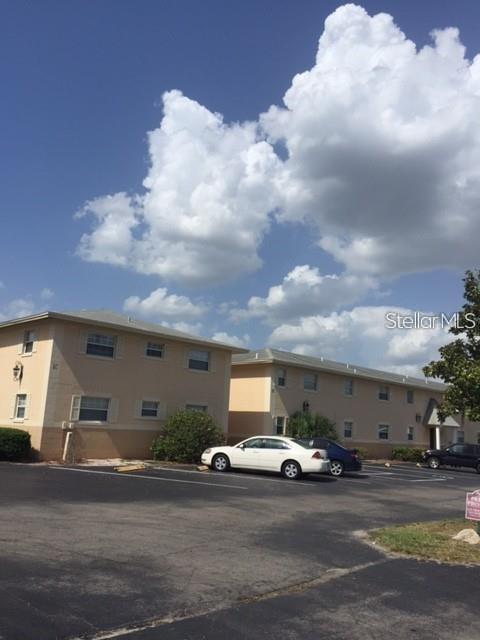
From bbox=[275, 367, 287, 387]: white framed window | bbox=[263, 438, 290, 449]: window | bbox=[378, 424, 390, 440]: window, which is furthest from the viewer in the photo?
bbox=[378, 424, 390, 440]: window

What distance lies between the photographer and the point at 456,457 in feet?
105

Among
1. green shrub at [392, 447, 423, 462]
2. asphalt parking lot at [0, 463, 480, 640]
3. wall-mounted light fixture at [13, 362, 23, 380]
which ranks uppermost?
wall-mounted light fixture at [13, 362, 23, 380]

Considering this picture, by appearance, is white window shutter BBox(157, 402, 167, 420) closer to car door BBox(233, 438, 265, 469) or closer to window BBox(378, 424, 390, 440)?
car door BBox(233, 438, 265, 469)

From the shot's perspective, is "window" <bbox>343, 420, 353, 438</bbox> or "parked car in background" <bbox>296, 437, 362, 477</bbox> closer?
"parked car in background" <bbox>296, 437, 362, 477</bbox>

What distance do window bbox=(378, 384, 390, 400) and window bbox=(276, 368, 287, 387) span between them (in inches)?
356

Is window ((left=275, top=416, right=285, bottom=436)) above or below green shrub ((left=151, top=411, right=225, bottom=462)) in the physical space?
above

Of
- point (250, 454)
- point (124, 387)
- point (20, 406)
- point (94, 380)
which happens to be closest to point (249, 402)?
point (124, 387)

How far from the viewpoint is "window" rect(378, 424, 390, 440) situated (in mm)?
36812

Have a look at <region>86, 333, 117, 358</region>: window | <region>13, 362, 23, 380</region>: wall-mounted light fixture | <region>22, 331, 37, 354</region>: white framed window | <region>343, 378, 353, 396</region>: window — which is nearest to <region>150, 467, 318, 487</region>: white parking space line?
<region>86, 333, 117, 358</region>: window

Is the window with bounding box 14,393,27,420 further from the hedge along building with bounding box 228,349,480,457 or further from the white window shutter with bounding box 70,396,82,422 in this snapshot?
the hedge along building with bounding box 228,349,480,457

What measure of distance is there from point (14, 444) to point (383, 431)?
78.8 feet

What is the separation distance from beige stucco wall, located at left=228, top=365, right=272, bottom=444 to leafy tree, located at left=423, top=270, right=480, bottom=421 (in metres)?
18.4

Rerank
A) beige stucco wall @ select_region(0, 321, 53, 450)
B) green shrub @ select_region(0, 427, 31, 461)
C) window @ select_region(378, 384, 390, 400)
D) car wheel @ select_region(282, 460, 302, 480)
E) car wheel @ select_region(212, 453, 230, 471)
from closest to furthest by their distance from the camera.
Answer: car wheel @ select_region(282, 460, 302, 480)
green shrub @ select_region(0, 427, 31, 461)
car wheel @ select_region(212, 453, 230, 471)
beige stucco wall @ select_region(0, 321, 53, 450)
window @ select_region(378, 384, 390, 400)

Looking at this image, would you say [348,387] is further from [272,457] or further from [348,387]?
[272,457]
